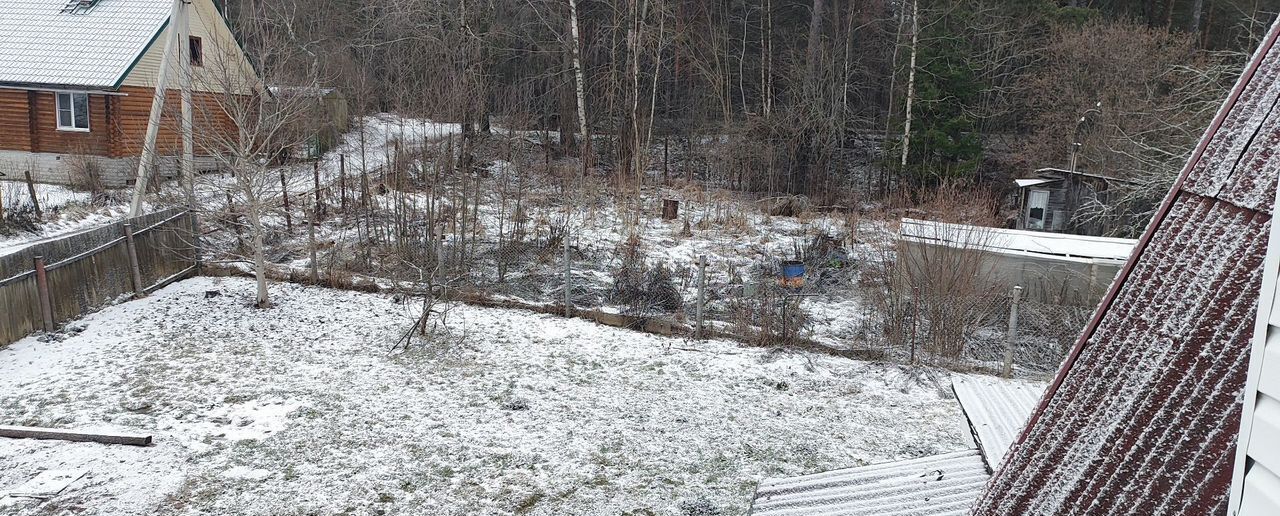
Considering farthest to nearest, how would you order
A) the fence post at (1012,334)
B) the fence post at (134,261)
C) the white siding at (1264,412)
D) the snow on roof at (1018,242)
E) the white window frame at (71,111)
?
the white window frame at (71,111) → the fence post at (134,261) → the snow on roof at (1018,242) → the fence post at (1012,334) → the white siding at (1264,412)

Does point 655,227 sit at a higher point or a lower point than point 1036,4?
lower

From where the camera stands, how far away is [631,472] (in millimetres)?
7473

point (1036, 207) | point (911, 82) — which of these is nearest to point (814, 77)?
point (911, 82)

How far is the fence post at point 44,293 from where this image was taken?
9.82 meters

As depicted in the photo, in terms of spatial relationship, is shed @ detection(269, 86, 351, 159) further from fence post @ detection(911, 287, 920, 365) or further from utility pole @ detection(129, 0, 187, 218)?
fence post @ detection(911, 287, 920, 365)

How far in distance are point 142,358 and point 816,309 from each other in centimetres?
937

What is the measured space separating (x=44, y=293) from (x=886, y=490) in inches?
404

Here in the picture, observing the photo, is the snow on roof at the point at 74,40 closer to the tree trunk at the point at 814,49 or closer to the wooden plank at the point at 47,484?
the wooden plank at the point at 47,484

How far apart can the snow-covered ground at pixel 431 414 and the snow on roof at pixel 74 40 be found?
12993 mm

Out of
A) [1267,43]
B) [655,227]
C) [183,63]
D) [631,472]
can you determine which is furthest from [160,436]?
[655,227]

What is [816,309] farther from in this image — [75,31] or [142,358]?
[75,31]

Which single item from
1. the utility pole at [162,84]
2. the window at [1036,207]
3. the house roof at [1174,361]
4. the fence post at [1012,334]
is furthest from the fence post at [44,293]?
the window at [1036,207]

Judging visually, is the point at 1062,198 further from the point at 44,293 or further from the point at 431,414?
the point at 44,293

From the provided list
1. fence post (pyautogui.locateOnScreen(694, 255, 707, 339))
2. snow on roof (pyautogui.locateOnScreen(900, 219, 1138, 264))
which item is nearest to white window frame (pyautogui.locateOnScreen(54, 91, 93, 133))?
fence post (pyautogui.locateOnScreen(694, 255, 707, 339))
